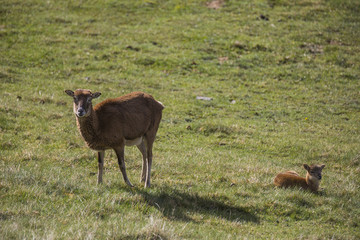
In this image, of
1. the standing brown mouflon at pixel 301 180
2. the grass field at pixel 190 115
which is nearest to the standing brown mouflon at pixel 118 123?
the grass field at pixel 190 115

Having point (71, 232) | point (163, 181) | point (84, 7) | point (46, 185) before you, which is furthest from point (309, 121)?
point (84, 7)

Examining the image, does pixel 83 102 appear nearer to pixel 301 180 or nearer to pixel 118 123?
pixel 118 123

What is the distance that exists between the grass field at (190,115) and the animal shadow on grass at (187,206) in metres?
0.04

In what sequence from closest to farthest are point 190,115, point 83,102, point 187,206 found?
point 187,206, point 83,102, point 190,115

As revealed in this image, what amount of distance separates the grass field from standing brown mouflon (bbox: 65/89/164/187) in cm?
83

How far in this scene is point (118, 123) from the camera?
9.84m

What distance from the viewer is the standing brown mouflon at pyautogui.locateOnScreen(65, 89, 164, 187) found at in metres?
9.41

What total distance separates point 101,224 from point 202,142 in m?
8.47

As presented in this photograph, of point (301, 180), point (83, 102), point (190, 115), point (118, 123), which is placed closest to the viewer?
point (83, 102)

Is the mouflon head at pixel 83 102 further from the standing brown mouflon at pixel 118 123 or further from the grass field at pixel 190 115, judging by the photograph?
the grass field at pixel 190 115

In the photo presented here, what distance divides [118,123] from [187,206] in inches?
95.7

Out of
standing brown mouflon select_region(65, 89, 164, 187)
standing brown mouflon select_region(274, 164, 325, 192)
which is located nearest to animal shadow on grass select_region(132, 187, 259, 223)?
standing brown mouflon select_region(65, 89, 164, 187)

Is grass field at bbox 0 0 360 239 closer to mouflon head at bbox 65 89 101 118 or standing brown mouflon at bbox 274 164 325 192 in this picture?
standing brown mouflon at bbox 274 164 325 192

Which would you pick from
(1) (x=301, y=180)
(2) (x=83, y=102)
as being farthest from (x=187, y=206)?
(1) (x=301, y=180)
